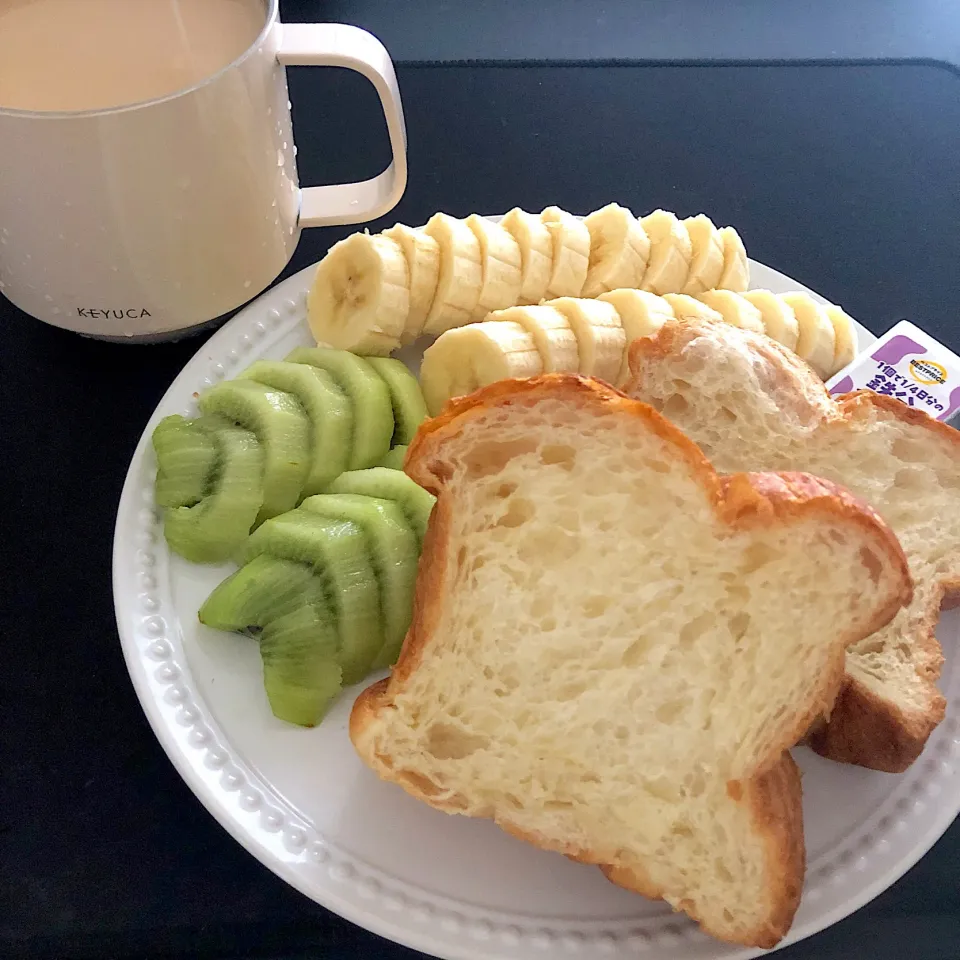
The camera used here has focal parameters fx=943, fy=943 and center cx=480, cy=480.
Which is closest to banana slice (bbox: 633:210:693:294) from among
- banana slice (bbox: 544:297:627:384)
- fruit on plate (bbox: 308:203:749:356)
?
fruit on plate (bbox: 308:203:749:356)

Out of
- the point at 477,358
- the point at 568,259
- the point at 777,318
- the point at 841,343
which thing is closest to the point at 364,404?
the point at 477,358

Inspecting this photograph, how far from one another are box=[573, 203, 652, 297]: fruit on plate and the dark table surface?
1.09ft

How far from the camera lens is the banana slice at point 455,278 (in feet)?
4.42

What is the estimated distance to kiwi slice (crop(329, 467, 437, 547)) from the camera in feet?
3.83

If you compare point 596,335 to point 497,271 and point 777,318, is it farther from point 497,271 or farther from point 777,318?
point 777,318

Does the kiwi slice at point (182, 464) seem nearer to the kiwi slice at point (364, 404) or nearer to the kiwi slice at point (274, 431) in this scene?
the kiwi slice at point (274, 431)

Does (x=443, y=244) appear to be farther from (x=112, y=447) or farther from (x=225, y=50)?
(x=112, y=447)

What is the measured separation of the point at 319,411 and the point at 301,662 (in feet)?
1.12

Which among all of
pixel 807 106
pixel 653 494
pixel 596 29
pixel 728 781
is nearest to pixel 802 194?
pixel 807 106

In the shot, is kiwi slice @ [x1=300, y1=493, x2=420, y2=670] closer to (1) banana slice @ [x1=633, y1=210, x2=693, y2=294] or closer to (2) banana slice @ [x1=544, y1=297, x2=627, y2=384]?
(2) banana slice @ [x1=544, y1=297, x2=627, y2=384]

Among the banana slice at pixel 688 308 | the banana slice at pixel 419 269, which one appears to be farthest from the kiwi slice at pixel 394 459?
the banana slice at pixel 688 308

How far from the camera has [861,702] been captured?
1.07 metres

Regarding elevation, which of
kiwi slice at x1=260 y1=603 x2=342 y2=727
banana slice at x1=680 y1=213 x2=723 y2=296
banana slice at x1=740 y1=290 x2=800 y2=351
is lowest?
kiwi slice at x1=260 y1=603 x2=342 y2=727

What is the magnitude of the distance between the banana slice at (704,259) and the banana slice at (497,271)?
264 mm
